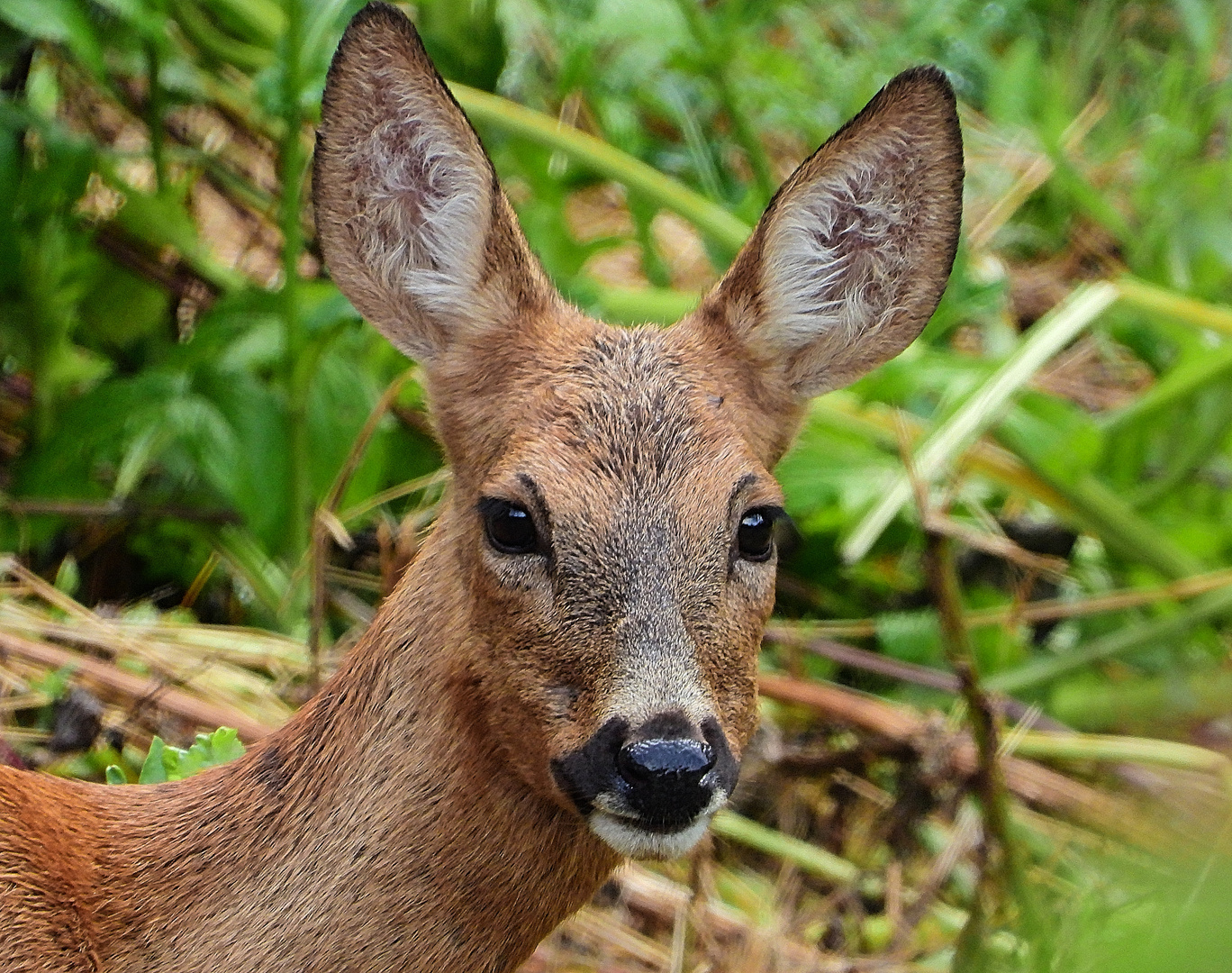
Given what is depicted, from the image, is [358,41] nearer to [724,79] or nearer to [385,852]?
[385,852]

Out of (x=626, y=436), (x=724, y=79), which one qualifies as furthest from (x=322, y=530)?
Result: (x=724, y=79)

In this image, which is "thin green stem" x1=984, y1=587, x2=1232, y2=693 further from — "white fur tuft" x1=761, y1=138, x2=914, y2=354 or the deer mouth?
the deer mouth

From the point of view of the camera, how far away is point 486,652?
8.50 feet

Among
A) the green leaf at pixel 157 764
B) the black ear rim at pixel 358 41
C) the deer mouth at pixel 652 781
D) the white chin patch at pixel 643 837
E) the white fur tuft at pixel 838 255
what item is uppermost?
the black ear rim at pixel 358 41

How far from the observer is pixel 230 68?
5293 millimetres

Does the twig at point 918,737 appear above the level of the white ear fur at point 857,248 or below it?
below

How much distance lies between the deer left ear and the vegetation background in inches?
18.0

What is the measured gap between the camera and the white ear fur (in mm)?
2934

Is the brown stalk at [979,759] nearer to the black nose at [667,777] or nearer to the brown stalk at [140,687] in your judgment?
the black nose at [667,777]

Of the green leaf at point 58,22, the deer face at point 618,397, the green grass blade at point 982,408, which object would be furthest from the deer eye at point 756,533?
the green leaf at point 58,22

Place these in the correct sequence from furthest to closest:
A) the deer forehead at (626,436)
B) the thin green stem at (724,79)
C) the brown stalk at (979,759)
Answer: the thin green stem at (724,79)
the brown stalk at (979,759)
the deer forehead at (626,436)

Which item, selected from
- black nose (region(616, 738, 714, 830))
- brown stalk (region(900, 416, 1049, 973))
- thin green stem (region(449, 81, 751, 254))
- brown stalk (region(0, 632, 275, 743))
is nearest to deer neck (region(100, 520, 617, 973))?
black nose (region(616, 738, 714, 830))

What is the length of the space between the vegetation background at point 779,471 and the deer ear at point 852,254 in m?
0.45

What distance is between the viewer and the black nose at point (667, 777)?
2.23 metres
